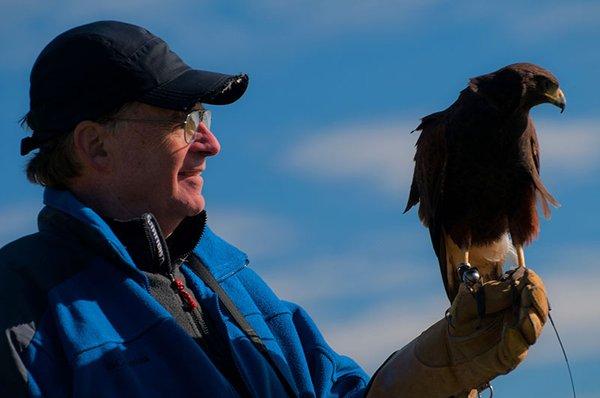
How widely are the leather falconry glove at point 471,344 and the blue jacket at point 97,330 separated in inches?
11.9

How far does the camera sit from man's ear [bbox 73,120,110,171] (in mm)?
3912

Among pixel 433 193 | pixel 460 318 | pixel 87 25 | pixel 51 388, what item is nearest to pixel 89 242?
pixel 51 388

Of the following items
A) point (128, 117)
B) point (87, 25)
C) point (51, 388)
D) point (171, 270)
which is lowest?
point (51, 388)

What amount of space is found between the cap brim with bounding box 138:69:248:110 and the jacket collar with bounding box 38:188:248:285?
46cm

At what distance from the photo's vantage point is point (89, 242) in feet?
12.1

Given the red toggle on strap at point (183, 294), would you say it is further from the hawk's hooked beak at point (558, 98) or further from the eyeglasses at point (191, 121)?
the hawk's hooked beak at point (558, 98)

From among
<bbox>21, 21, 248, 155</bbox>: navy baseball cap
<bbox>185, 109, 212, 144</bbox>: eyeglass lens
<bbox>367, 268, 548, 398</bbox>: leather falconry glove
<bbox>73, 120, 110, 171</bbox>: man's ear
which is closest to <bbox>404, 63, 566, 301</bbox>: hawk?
<bbox>367, 268, 548, 398</bbox>: leather falconry glove

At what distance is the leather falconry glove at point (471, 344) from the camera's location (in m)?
3.66

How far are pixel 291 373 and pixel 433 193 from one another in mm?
3487

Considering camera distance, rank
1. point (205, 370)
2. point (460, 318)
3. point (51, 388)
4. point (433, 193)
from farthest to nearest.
→ point (433, 193), point (460, 318), point (205, 370), point (51, 388)

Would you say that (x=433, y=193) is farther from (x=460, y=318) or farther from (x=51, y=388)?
(x=51, y=388)

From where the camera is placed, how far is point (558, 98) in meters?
7.08

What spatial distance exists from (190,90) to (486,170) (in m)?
3.65

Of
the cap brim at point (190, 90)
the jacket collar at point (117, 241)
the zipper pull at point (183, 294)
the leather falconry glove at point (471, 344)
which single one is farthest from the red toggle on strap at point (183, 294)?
the leather falconry glove at point (471, 344)
